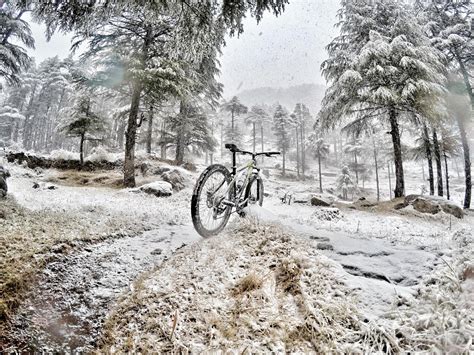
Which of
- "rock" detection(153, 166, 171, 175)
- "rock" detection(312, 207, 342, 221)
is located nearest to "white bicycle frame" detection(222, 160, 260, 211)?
"rock" detection(312, 207, 342, 221)

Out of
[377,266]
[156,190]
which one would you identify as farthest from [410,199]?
[156,190]

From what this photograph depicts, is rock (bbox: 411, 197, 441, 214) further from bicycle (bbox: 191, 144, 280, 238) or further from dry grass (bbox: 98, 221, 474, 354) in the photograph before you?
dry grass (bbox: 98, 221, 474, 354)

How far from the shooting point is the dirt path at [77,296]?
1.91 meters

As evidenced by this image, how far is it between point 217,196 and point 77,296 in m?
2.09

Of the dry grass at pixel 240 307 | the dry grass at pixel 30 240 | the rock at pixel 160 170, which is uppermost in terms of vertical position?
the rock at pixel 160 170

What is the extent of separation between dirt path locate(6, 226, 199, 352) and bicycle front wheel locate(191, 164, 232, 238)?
0.62 m

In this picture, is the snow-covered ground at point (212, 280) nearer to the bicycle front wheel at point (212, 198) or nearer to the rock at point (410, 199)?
the bicycle front wheel at point (212, 198)

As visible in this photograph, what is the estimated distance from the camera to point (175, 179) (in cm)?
1359

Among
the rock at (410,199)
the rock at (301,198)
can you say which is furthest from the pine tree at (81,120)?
the rock at (410,199)

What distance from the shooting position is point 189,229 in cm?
504

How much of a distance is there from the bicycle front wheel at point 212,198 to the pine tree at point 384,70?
10803 mm

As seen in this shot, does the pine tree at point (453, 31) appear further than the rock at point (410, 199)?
Yes

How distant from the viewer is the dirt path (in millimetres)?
1905

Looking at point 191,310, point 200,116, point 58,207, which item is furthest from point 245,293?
point 200,116
